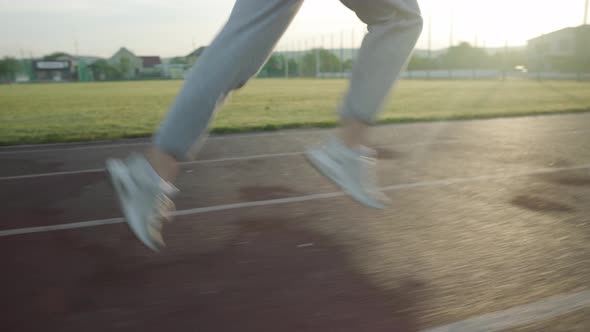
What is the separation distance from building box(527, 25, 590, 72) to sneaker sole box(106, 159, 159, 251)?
132ft

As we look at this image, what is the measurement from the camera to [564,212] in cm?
276

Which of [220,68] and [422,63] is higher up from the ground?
[422,63]

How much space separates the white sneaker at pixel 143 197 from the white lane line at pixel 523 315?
1010 millimetres

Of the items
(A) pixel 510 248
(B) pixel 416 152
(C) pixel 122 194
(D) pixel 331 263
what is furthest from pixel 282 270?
A: (B) pixel 416 152

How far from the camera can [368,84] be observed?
6.66ft

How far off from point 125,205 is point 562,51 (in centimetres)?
6379

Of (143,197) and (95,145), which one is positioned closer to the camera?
(143,197)

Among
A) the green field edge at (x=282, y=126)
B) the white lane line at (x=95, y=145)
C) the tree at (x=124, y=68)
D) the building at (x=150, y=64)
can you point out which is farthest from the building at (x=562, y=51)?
the building at (x=150, y=64)

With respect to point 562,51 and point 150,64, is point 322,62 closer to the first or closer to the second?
point 562,51

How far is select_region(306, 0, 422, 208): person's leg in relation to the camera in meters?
1.95

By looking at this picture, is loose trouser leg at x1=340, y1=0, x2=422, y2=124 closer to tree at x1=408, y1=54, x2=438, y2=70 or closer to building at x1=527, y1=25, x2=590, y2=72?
building at x1=527, y1=25, x2=590, y2=72

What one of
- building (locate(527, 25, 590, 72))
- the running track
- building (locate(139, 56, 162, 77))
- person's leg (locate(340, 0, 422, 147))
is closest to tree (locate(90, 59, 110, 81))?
building (locate(139, 56, 162, 77))

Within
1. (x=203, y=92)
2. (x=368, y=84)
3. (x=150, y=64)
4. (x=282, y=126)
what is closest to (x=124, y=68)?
(x=150, y=64)

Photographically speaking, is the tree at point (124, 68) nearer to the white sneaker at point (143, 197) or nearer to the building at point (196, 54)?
the building at point (196, 54)
